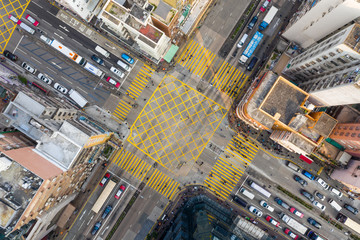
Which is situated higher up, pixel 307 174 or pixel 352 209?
pixel 307 174

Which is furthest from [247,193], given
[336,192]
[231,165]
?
[336,192]

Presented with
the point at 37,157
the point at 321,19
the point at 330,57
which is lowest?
the point at 37,157

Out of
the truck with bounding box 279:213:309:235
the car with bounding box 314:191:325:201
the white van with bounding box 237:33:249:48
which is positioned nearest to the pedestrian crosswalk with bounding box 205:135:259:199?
the truck with bounding box 279:213:309:235

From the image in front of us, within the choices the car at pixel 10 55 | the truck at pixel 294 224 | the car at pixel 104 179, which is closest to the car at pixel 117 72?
the car at pixel 10 55

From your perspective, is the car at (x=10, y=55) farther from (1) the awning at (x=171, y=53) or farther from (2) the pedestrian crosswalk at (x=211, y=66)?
(2) the pedestrian crosswalk at (x=211, y=66)

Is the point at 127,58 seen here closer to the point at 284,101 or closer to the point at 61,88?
the point at 61,88

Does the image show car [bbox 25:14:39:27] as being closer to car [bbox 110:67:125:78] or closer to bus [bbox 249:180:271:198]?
car [bbox 110:67:125:78]

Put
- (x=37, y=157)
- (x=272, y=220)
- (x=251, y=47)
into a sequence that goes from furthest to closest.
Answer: (x=251, y=47) → (x=272, y=220) → (x=37, y=157)
